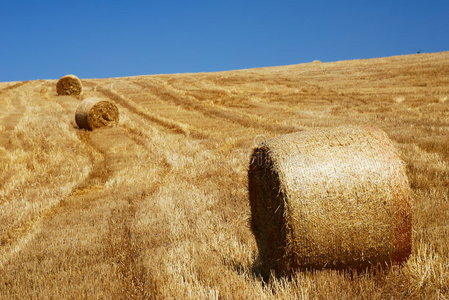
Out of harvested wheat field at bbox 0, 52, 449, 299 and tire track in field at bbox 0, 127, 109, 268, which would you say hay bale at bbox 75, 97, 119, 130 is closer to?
harvested wheat field at bbox 0, 52, 449, 299

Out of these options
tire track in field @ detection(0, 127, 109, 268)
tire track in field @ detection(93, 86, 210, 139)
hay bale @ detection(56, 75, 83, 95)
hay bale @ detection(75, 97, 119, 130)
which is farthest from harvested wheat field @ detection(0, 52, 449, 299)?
hay bale @ detection(56, 75, 83, 95)

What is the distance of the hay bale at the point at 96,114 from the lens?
16.7 m

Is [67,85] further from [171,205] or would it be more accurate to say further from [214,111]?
[171,205]

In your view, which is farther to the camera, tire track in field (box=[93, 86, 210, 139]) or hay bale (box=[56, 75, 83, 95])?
hay bale (box=[56, 75, 83, 95])

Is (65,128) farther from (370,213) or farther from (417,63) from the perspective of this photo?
(417,63)

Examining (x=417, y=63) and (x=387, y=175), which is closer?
(x=387, y=175)

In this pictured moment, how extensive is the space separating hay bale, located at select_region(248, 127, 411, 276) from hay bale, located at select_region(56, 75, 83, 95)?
28.5m

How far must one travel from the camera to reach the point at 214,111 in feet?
68.8

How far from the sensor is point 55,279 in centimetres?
440

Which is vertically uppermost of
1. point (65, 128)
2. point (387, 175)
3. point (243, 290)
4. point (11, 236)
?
point (65, 128)

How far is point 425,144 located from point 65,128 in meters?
13.8

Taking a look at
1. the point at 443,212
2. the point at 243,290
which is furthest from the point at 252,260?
the point at 443,212

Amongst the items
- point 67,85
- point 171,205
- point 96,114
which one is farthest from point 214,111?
point 67,85

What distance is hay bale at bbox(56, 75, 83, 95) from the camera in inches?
1158
